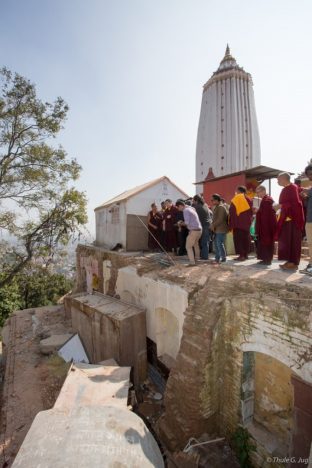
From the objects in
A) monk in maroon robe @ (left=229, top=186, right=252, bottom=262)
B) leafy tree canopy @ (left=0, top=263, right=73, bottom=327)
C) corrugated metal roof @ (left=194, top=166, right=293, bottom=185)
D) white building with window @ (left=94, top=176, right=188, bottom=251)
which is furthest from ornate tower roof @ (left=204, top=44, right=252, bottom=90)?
leafy tree canopy @ (left=0, top=263, right=73, bottom=327)

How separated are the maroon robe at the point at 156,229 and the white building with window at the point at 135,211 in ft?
1.84

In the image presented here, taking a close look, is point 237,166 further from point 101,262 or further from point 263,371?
point 263,371

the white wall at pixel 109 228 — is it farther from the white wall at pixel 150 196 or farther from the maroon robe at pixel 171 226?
the maroon robe at pixel 171 226

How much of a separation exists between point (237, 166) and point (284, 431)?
2015 cm

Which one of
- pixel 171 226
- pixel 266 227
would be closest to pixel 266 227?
pixel 266 227

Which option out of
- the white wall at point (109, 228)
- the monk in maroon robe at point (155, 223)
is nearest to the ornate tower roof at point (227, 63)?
the white wall at point (109, 228)

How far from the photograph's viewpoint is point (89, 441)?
3646 mm

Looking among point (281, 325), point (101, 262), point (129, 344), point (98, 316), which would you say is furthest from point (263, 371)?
point (101, 262)

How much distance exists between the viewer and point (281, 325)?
4.51 m

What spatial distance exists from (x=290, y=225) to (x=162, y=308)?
4.46 m

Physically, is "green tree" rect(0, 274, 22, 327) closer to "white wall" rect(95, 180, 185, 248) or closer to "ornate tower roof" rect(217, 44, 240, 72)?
"white wall" rect(95, 180, 185, 248)

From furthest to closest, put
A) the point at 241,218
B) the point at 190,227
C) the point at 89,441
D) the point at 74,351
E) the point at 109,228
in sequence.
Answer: the point at 109,228 → the point at 74,351 → the point at 190,227 → the point at 241,218 → the point at 89,441

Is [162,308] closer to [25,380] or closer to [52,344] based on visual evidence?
[52,344]

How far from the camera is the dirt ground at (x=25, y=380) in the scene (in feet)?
22.0
